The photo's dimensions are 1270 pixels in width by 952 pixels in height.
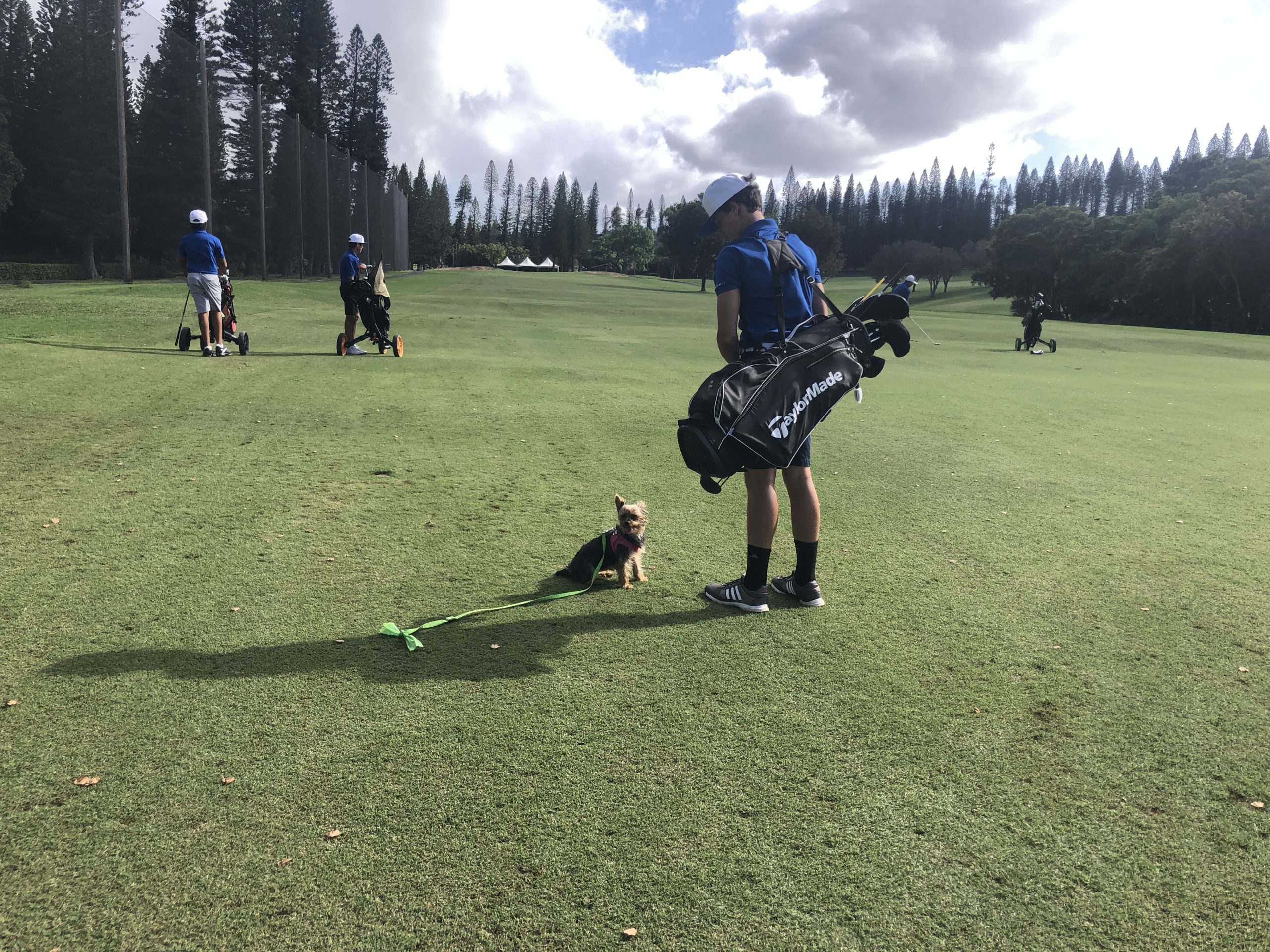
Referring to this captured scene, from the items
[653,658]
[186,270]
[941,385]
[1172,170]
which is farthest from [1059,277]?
[653,658]

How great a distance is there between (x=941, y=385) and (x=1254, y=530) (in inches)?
387

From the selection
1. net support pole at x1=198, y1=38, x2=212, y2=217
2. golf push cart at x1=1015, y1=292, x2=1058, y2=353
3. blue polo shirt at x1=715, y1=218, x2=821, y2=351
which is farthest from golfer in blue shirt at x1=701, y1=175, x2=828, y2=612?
net support pole at x1=198, y1=38, x2=212, y2=217

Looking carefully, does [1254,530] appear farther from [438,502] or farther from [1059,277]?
[1059,277]

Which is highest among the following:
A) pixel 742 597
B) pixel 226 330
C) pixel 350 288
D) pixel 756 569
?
pixel 350 288

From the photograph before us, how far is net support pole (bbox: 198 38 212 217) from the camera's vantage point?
2755cm

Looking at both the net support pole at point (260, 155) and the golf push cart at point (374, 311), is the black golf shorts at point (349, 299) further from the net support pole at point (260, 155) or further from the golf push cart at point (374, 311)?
the net support pole at point (260, 155)

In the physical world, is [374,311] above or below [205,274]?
below

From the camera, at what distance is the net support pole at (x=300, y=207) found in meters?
37.9

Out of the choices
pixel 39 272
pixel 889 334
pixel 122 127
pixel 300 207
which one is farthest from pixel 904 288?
pixel 300 207

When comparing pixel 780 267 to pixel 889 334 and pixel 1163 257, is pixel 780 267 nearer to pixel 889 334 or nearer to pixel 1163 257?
pixel 889 334

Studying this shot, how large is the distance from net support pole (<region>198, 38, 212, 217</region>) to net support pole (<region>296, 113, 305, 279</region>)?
9.12 m

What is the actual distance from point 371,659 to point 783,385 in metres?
2.34

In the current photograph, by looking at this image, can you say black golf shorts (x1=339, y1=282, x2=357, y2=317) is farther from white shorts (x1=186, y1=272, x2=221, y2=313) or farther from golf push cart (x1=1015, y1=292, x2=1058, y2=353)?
golf push cart (x1=1015, y1=292, x2=1058, y2=353)

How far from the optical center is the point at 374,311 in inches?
595
